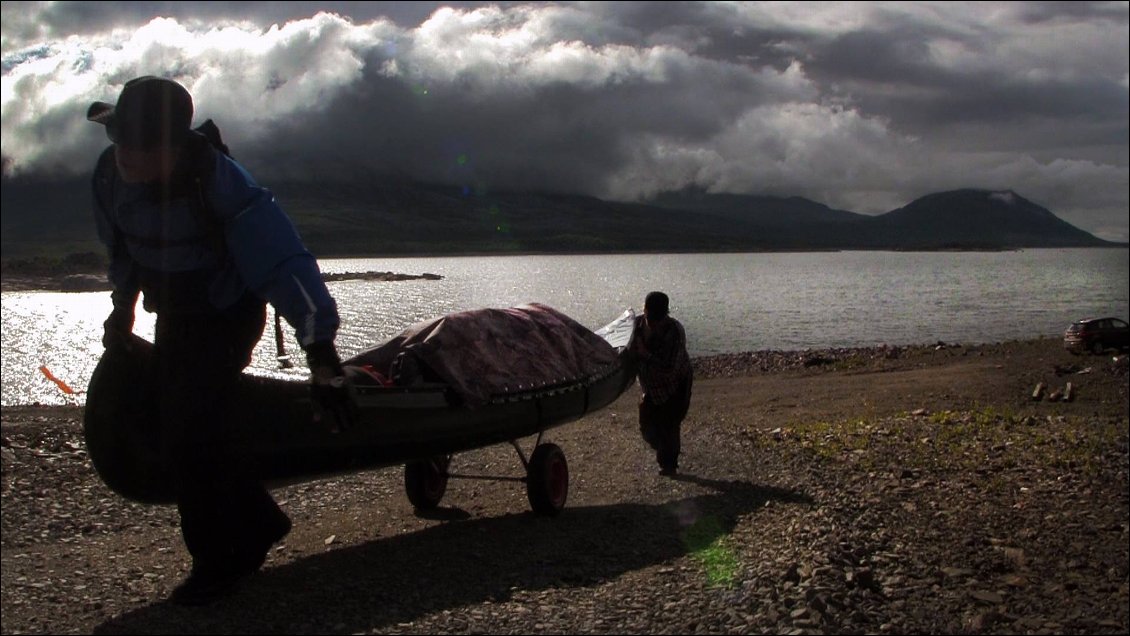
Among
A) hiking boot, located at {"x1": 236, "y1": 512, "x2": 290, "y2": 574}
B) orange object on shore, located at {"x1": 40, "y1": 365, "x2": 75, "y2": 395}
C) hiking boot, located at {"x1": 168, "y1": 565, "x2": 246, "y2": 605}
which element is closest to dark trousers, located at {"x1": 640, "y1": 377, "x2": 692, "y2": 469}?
hiking boot, located at {"x1": 236, "y1": 512, "x2": 290, "y2": 574}

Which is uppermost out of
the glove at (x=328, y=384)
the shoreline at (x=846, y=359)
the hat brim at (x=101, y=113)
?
the hat brim at (x=101, y=113)

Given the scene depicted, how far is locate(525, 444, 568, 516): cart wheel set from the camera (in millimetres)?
8094

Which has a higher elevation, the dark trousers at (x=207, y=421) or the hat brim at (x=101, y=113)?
the hat brim at (x=101, y=113)

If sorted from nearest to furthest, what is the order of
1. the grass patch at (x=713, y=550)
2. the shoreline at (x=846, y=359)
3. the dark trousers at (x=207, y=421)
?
the dark trousers at (x=207, y=421) < the grass patch at (x=713, y=550) < the shoreline at (x=846, y=359)

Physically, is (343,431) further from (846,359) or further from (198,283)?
(846,359)

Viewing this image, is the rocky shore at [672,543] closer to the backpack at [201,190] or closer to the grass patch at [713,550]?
the grass patch at [713,550]

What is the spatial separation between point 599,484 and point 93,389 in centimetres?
544

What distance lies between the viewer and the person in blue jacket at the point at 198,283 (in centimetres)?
500

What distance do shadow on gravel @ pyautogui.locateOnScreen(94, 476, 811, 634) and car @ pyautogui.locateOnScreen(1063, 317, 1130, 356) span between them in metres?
20.0

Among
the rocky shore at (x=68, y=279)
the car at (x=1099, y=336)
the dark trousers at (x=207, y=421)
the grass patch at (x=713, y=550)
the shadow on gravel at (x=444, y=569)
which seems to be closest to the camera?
the dark trousers at (x=207, y=421)

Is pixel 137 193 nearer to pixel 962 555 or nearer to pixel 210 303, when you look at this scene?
pixel 210 303

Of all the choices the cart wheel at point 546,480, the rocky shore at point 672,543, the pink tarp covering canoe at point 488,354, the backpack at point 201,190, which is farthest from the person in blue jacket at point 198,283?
the cart wheel at point 546,480

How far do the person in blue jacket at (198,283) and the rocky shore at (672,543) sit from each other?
2.17ft

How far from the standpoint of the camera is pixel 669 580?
6336 millimetres
